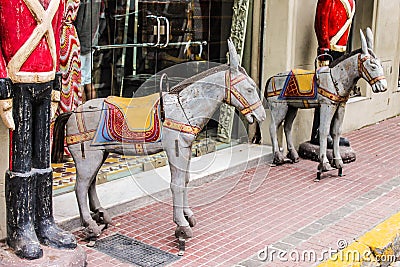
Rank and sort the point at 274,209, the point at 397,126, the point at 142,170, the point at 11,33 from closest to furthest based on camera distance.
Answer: the point at 11,33, the point at 274,209, the point at 142,170, the point at 397,126

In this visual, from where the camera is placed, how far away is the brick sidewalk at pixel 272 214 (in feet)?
16.3

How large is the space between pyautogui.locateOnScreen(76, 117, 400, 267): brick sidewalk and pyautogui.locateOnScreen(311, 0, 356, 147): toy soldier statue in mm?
1475

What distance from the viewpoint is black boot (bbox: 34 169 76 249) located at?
13.7 ft

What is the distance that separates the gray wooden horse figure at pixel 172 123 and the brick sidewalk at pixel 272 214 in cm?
39

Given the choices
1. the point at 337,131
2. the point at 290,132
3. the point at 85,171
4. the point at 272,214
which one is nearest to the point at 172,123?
the point at 85,171

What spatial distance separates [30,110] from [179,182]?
54.2 inches

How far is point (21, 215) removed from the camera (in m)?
4.04

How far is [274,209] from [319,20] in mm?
2901

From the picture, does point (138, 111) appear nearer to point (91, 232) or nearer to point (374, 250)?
point (91, 232)

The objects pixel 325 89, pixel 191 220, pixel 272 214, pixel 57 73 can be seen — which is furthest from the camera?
pixel 325 89

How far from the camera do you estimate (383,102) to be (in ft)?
36.0

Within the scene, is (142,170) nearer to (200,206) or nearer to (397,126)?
(200,206)

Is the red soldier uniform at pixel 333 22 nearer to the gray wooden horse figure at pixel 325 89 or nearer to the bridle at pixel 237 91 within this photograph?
the gray wooden horse figure at pixel 325 89

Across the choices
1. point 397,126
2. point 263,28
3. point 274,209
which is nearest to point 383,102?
point 397,126
